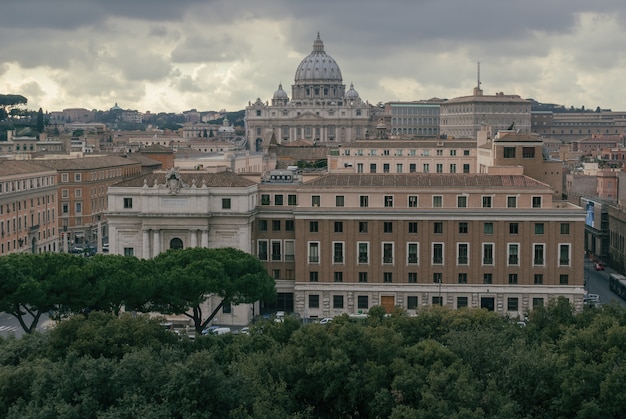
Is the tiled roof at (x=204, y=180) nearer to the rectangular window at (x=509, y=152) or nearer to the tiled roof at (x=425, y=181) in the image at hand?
the tiled roof at (x=425, y=181)

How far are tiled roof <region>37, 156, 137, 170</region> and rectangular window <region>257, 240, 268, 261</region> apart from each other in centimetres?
4393

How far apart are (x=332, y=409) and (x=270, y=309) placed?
Result: 32678 millimetres

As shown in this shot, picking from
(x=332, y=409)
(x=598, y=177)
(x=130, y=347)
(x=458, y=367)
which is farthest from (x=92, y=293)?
(x=598, y=177)

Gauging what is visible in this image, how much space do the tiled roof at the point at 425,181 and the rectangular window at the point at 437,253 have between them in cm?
410

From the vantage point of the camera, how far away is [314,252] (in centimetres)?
7681

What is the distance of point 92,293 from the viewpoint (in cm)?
6147

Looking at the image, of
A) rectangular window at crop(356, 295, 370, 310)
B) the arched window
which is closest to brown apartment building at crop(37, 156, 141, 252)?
the arched window

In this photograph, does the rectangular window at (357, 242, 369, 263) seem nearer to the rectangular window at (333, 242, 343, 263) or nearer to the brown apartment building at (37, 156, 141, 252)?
the rectangular window at (333, 242, 343, 263)

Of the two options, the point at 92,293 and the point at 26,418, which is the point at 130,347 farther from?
the point at 92,293

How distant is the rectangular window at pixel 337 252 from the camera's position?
7644cm

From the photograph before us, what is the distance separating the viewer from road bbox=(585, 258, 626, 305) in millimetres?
83812

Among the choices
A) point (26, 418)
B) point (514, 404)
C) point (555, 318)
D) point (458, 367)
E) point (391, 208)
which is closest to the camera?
point (26, 418)

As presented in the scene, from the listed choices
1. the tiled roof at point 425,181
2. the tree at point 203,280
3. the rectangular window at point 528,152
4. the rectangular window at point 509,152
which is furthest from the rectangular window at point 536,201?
the tree at point 203,280

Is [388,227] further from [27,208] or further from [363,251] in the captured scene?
[27,208]
